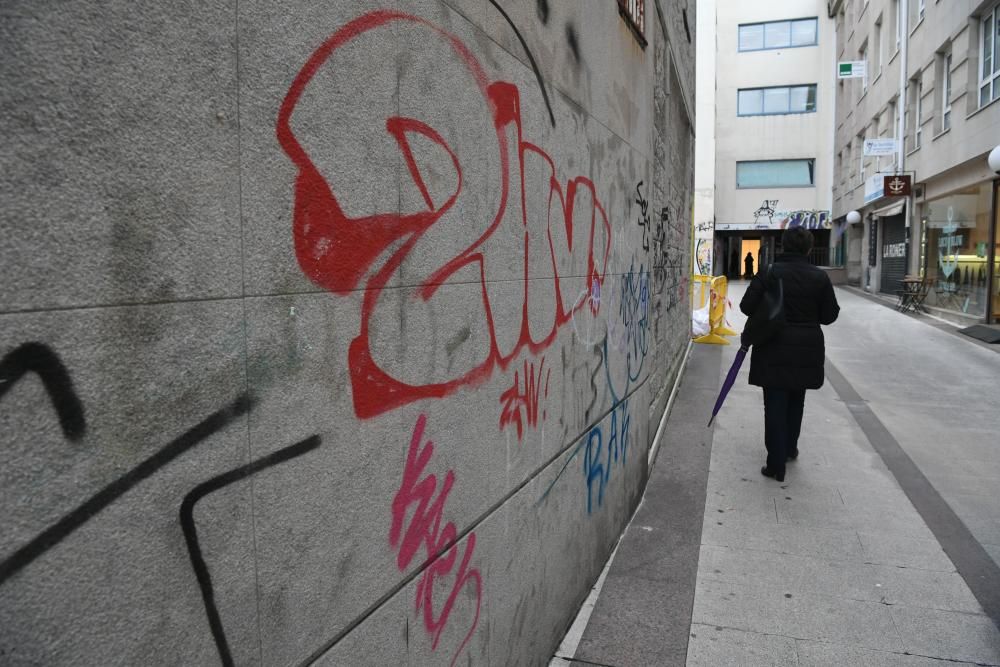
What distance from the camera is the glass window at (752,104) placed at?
112ft

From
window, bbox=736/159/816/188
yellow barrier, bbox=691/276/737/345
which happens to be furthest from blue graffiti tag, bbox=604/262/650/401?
window, bbox=736/159/816/188

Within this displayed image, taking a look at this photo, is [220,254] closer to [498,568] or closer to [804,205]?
[498,568]

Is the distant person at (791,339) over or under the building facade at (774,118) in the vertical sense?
under

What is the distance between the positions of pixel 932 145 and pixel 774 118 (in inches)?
727

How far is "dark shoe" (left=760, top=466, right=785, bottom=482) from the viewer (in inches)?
211

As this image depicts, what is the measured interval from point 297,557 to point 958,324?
1621 centimetres

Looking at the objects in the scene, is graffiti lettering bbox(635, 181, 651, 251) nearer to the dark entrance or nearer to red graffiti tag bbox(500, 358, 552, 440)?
red graffiti tag bbox(500, 358, 552, 440)

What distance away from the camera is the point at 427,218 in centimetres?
187

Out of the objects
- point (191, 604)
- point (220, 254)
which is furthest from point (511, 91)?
point (191, 604)

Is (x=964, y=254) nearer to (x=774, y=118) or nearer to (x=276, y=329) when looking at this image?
(x=276, y=329)

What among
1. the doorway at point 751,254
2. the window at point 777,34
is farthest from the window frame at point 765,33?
the doorway at point 751,254

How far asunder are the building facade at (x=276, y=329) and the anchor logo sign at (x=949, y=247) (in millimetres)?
15776

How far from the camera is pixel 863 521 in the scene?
462cm

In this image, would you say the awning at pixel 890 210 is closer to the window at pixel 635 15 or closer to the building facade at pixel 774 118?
the building facade at pixel 774 118
